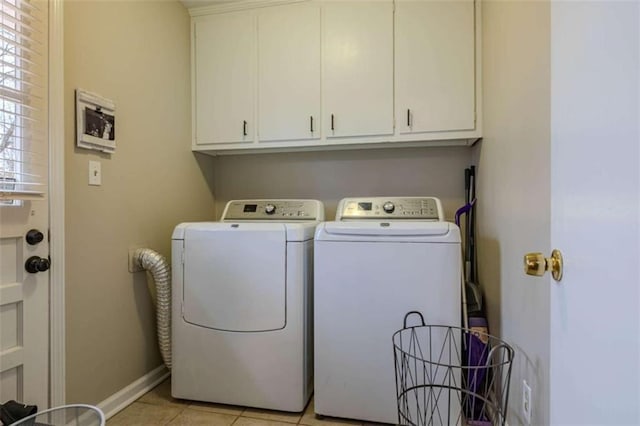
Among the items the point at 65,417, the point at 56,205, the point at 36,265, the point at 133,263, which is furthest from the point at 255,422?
the point at 56,205

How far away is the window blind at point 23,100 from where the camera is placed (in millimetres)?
1227

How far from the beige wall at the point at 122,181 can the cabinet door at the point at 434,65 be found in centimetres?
141

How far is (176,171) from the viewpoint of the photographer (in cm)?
226

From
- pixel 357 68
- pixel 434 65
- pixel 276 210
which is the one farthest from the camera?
pixel 276 210

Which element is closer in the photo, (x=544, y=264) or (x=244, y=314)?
(x=544, y=264)

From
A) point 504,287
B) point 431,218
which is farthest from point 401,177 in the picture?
point 504,287

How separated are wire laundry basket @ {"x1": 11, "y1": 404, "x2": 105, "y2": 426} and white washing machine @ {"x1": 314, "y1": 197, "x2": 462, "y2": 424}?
3.10 ft

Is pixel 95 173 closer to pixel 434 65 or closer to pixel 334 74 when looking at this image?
pixel 334 74

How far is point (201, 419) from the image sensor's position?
1712 millimetres

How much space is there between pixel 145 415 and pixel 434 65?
2.44 metres

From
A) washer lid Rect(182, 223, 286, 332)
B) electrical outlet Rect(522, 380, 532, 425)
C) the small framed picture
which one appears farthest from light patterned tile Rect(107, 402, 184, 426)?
electrical outlet Rect(522, 380, 532, 425)

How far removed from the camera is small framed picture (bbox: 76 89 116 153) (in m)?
1.55

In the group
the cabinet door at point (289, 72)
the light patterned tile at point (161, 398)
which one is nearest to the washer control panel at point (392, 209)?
the cabinet door at point (289, 72)
